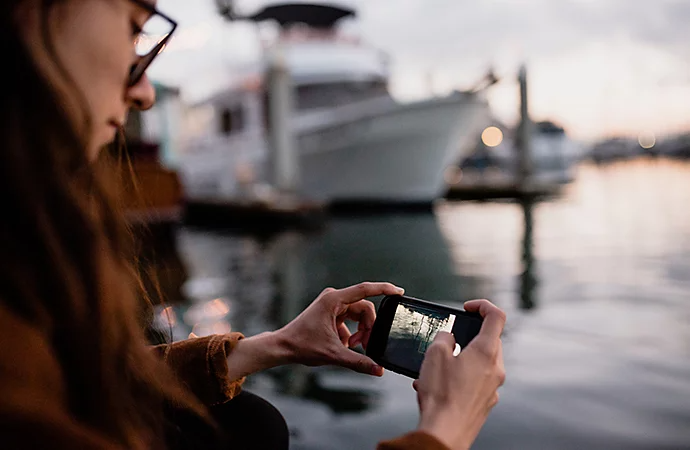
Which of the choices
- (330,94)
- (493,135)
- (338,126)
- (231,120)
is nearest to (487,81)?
(338,126)

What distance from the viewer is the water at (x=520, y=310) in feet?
9.77

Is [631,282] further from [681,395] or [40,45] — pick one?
[40,45]

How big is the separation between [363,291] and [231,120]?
20551 millimetres

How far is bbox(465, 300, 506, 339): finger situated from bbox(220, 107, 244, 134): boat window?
2016 cm

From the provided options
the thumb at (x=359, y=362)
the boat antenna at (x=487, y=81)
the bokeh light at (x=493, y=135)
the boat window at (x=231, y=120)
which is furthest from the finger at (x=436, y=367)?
the bokeh light at (x=493, y=135)

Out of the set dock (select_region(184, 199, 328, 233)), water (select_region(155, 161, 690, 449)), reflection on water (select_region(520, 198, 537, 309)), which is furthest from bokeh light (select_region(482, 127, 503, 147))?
dock (select_region(184, 199, 328, 233))

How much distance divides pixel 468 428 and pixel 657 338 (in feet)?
13.7

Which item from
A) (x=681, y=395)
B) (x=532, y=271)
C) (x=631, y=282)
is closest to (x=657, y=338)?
(x=681, y=395)

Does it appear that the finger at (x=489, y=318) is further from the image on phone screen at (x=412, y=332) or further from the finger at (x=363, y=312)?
the finger at (x=363, y=312)

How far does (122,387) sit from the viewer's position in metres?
0.75

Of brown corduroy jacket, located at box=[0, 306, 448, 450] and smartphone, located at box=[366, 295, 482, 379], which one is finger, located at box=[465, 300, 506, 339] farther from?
brown corduroy jacket, located at box=[0, 306, 448, 450]

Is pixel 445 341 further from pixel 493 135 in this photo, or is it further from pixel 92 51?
pixel 493 135

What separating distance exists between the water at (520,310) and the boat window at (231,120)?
24.9 feet

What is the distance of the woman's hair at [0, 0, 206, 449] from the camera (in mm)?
609
